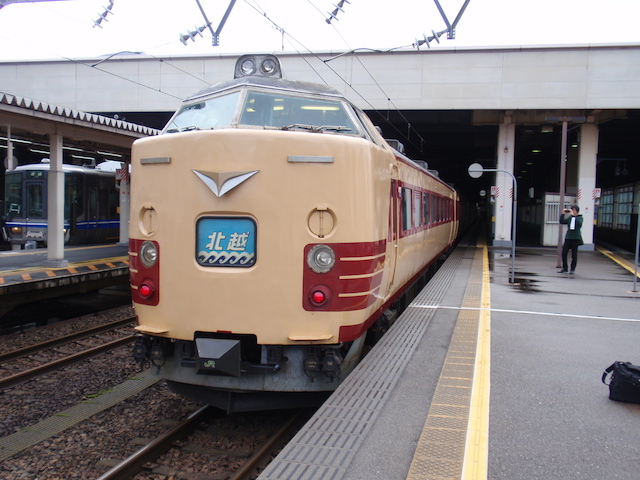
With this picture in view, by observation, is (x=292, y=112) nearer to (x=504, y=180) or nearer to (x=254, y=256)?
(x=254, y=256)

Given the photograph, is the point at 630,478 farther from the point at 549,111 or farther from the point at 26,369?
the point at 549,111

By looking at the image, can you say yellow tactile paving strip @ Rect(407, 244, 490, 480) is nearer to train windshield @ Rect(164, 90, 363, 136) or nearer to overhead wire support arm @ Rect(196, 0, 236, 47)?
train windshield @ Rect(164, 90, 363, 136)

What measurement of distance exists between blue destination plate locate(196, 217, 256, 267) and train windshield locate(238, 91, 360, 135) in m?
1.25

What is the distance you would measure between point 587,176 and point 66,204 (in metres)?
18.7

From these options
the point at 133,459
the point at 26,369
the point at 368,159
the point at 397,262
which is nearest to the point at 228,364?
the point at 133,459

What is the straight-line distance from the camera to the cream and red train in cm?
435

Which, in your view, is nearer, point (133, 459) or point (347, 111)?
point (133, 459)

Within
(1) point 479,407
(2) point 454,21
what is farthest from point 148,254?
(2) point 454,21

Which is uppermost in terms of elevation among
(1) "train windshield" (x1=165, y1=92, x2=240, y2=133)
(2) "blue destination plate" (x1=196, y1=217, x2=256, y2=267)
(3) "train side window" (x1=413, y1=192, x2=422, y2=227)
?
(1) "train windshield" (x1=165, y1=92, x2=240, y2=133)

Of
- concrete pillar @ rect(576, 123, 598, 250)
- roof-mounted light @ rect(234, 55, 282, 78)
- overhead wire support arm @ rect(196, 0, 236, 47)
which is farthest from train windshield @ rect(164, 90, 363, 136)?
concrete pillar @ rect(576, 123, 598, 250)

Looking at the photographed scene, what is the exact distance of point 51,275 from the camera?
10.4 meters

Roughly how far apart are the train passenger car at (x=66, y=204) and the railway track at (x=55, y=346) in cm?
877

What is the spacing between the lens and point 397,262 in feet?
20.4

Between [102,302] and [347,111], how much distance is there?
1010 cm
